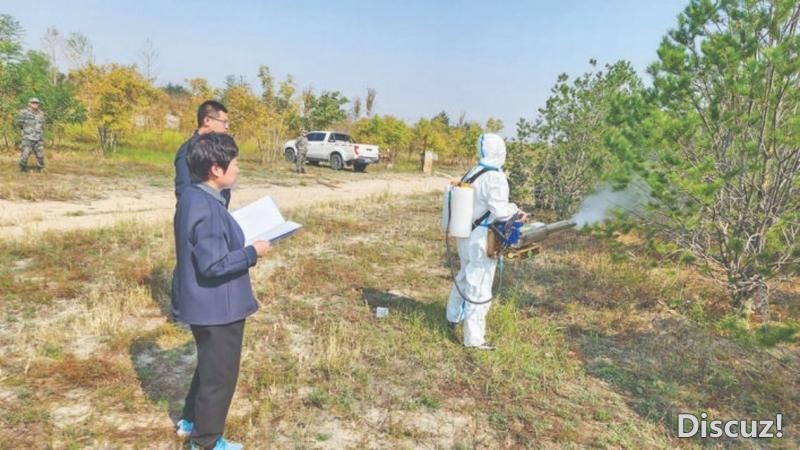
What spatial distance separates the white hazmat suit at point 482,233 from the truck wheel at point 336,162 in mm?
18361

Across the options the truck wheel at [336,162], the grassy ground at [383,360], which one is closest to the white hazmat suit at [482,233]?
the grassy ground at [383,360]

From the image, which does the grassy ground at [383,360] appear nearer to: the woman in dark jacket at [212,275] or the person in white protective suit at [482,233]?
the person in white protective suit at [482,233]

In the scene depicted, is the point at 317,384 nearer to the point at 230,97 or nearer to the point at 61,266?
the point at 61,266

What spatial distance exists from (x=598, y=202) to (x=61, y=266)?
6.16 metres

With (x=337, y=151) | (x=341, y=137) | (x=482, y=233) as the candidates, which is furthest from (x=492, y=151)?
(x=341, y=137)

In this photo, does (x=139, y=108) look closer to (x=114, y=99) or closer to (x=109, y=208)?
(x=114, y=99)

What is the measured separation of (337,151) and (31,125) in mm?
12112

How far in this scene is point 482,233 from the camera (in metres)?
4.18

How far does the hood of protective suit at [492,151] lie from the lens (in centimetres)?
411

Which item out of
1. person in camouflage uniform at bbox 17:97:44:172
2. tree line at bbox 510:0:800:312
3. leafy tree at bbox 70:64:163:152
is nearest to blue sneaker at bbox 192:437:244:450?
tree line at bbox 510:0:800:312

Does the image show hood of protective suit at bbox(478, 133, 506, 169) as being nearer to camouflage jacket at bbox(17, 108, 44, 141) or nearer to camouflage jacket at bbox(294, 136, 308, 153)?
camouflage jacket at bbox(17, 108, 44, 141)

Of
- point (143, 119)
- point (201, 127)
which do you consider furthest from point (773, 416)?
point (143, 119)

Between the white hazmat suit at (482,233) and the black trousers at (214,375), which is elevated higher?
the white hazmat suit at (482,233)

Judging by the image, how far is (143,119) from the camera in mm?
25547
